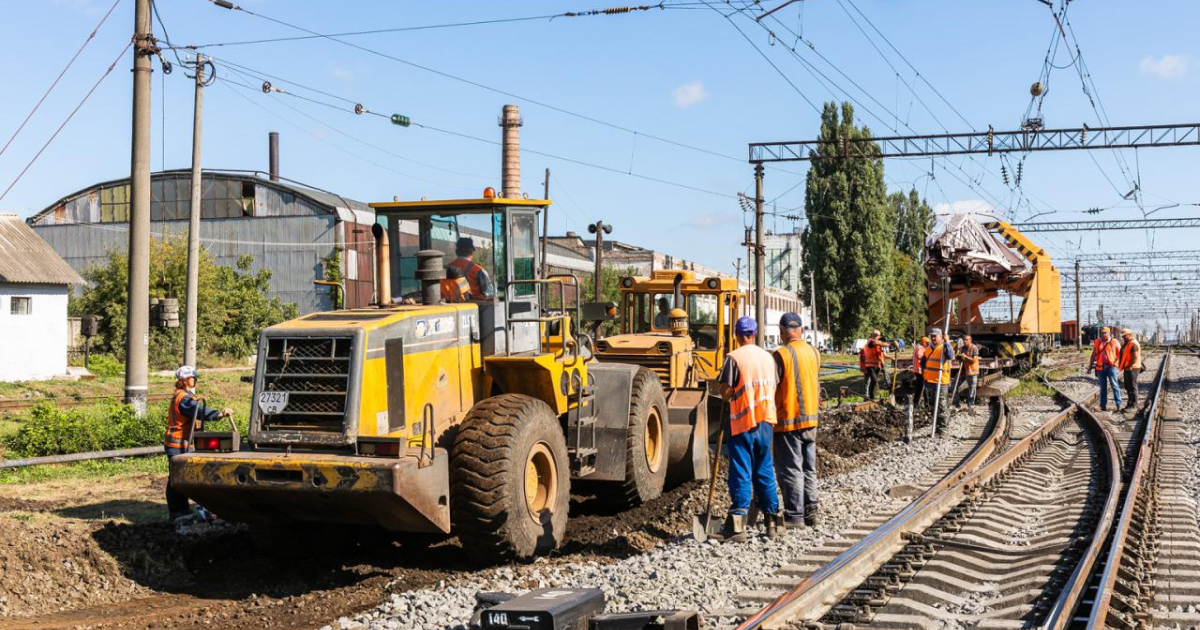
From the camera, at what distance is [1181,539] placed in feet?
29.6

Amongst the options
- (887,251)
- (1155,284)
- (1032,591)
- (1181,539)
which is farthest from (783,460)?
(1155,284)

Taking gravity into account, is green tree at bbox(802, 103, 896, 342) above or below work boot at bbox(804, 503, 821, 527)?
above

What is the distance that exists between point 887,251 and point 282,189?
3158 cm

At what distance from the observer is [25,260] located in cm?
3453

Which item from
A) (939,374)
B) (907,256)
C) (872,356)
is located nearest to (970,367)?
(872,356)

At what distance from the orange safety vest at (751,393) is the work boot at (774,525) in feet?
2.44

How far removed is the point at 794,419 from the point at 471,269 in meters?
2.98

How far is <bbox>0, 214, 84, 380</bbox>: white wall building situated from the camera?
3269 centimetres

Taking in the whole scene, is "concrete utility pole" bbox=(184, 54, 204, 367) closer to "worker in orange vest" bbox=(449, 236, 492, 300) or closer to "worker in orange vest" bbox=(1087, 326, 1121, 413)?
"worker in orange vest" bbox=(449, 236, 492, 300)

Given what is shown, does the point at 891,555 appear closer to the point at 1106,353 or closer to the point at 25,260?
the point at 1106,353

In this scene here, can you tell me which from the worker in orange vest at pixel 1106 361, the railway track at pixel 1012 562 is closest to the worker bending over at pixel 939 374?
the railway track at pixel 1012 562

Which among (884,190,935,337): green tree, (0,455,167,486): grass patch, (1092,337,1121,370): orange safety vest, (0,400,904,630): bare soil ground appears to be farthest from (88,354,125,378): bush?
(884,190,935,337): green tree

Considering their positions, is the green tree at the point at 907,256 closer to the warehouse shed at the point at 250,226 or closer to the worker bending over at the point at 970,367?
the warehouse shed at the point at 250,226

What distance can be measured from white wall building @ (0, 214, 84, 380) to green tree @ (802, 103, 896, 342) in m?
37.2
